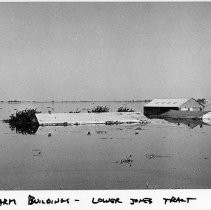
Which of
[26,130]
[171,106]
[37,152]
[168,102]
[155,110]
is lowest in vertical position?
[37,152]

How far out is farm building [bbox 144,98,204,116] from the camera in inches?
1644

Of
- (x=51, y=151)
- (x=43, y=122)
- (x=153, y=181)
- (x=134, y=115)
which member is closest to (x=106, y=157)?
(x=51, y=151)

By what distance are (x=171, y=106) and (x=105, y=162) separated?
90.7 feet

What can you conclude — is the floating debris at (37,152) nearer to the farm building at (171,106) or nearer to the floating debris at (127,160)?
the floating debris at (127,160)

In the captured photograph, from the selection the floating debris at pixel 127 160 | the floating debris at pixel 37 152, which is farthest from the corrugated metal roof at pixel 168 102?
the floating debris at pixel 127 160

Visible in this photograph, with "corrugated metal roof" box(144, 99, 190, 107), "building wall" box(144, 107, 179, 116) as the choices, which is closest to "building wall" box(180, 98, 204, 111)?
"corrugated metal roof" box(144, 99, 190, 107)

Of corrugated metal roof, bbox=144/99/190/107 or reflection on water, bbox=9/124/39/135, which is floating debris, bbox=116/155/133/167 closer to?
reflection on water, bbox=9/124/39/135

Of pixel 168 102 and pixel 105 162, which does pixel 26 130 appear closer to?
pixel 105 162

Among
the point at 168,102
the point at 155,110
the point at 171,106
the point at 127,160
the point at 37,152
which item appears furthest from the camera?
the point at 155,110

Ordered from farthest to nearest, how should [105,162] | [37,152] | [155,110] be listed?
1. [155,110]
2. [37,152]
3. [105,162]

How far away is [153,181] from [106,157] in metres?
4.98

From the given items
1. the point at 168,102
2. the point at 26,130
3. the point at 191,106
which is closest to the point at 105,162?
the point at 26,130

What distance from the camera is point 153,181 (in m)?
12.2

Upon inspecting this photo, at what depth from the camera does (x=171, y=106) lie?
42.2 metres
